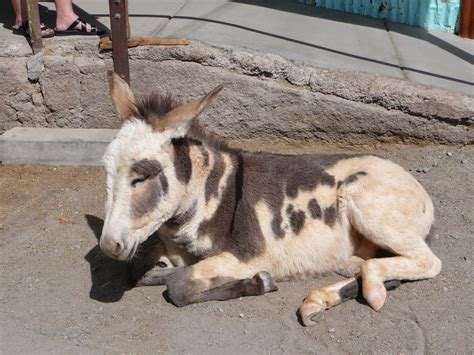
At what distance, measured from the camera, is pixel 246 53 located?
21.7 ft

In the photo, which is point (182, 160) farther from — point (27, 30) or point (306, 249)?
point (27, 30)

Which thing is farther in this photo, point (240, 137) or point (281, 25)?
point (281, 25)

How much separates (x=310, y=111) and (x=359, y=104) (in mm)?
455

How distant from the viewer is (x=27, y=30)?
6.99m

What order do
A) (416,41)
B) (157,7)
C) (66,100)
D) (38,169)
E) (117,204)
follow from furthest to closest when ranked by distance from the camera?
(157,7), (416,41), (66,100), (38,169), (117,204)

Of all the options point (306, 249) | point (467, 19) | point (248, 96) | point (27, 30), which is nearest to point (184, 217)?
point (306, 249)

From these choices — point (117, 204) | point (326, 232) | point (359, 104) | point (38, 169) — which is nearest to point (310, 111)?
point (359, 104)

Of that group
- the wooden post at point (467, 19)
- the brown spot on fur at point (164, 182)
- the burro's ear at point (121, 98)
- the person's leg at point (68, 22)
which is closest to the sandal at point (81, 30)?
the person's leg at point (68, 22)

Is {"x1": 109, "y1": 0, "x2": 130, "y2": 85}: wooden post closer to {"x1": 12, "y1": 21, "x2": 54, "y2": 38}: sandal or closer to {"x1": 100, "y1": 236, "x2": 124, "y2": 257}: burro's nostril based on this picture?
{"x1": 12, "y1": 21, "x2": 54, "y2": 38}: sandal

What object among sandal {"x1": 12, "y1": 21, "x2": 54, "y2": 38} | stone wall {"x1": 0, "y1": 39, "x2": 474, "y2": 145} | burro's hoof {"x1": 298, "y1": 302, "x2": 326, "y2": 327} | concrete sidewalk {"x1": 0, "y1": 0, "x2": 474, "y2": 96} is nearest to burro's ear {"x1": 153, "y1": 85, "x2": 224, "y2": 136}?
burro's hoof {"x1": 298, "y1": 302, "x2": 326, "y2": 327}

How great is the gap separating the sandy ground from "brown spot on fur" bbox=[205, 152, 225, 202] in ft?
2.32

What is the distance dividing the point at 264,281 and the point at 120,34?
296 centimetres

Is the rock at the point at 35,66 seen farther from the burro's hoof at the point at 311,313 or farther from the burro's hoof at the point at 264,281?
the burro's hoof at the point at 311,313

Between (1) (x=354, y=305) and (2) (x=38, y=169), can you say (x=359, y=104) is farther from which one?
(2) (x=38, y=169)
